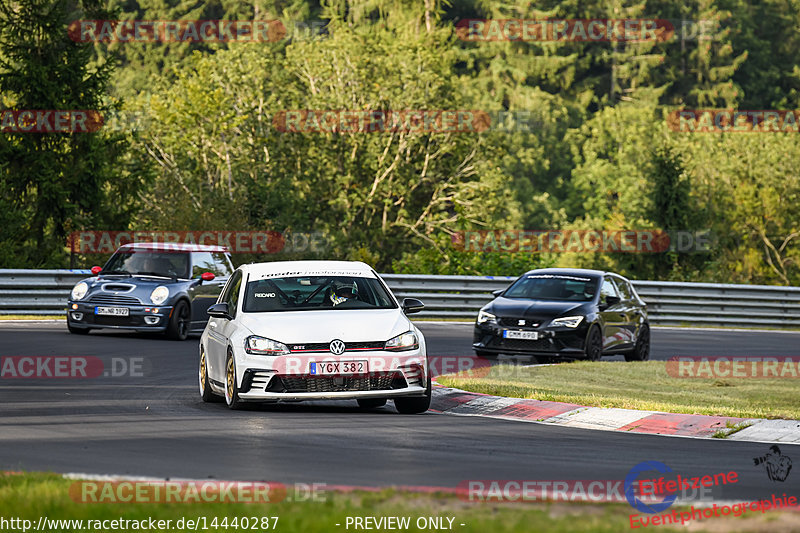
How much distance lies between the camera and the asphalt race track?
29.3 feet

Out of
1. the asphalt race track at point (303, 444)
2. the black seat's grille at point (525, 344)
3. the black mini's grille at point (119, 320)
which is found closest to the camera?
the asphalt race track at point (303, 444)

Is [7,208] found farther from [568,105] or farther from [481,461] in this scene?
[568,105]

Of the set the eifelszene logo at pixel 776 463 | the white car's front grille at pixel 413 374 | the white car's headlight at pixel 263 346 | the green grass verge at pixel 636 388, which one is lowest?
the green grass verge at pixel 636 388

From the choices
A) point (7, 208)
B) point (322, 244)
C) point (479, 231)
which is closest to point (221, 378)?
point (7, 208)

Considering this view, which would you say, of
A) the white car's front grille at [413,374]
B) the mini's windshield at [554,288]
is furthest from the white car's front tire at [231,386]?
the mini's windshield at [554,288]

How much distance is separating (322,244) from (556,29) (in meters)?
46.1

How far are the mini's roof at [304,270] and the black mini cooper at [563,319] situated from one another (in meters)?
6.16

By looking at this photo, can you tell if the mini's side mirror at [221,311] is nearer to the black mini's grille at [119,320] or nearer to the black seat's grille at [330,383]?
the black seat's grille at [330,383]

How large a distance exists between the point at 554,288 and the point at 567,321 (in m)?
1.50

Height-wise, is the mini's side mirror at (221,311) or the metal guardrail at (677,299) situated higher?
the mini's side mirror at (221,311)

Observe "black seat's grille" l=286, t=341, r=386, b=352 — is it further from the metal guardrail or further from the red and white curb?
the metal guardrail

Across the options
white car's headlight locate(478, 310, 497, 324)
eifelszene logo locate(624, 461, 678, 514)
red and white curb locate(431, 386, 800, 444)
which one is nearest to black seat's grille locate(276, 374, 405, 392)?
red and white curb locate(431, 386, 800, 444)

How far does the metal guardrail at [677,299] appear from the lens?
33062 mm

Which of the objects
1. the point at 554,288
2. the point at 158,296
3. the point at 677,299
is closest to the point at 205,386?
the point at 158,296
